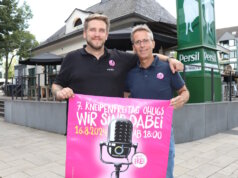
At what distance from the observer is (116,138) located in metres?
2.09

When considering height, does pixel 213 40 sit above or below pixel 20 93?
above

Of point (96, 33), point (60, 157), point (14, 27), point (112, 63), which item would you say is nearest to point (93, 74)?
point (112, 63)

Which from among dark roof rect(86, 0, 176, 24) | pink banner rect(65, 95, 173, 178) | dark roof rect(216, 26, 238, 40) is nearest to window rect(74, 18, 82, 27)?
dark roof rect(86, 0, 176, 24)

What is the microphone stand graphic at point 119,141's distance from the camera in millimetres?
2074

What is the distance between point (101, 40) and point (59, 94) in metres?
0.60

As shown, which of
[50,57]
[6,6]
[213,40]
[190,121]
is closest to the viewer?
[190,121]

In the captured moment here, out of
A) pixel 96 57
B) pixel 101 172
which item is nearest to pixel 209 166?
pixel 101 172

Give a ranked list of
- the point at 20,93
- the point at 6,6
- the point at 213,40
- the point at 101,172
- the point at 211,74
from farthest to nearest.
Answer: the point at 6,6
the point at 20,93
the point at 213,40
the point at 211,74
the point at 101,172

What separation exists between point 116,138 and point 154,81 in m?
0.62

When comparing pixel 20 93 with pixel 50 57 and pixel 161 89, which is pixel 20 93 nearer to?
pixel 50 57

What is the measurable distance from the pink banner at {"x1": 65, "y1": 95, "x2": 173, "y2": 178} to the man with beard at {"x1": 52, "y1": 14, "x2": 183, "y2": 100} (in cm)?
10

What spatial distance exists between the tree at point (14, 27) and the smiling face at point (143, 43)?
16464 mm

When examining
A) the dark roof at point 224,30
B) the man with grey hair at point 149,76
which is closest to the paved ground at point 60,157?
the man with grey hair at point 149,76

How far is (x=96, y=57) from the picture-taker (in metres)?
2.22
